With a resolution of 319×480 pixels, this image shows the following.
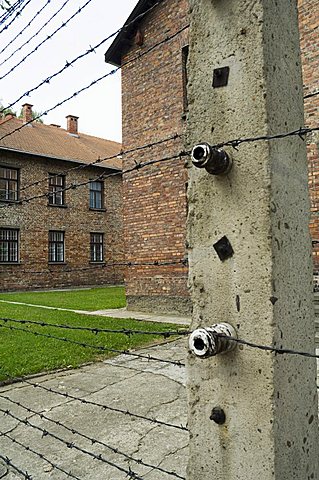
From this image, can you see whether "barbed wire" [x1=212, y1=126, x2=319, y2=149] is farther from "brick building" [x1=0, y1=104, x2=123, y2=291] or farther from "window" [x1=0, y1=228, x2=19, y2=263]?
"window" [x1=0, y1=228, x2=19, y2=263]

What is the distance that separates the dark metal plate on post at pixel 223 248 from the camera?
121 cm

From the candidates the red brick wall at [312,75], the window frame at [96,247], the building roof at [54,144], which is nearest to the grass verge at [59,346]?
the red brick wall at [312,75]

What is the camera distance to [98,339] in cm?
677

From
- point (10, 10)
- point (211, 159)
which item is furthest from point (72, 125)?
point (211, 159)

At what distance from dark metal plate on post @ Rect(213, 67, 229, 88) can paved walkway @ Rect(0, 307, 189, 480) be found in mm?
1209

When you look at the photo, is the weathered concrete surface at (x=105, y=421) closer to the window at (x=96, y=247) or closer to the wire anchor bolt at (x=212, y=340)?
the wire anchor bolt at (x=212, y=340)

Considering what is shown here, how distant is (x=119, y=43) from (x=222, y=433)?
34.3 ft

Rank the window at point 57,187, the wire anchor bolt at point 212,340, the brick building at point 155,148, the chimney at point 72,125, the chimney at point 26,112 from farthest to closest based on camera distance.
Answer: the chimney at point 72,125 < the chimney at point 26,112 < the window at point 57,187 < the brick building at point 155,148 < the wire anchor bolt at point 212,340

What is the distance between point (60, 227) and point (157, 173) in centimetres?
1206

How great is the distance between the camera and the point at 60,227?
20.8 meters

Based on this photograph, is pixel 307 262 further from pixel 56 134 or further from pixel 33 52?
pixel 56 134

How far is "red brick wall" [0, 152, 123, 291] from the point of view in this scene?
19.2 metres

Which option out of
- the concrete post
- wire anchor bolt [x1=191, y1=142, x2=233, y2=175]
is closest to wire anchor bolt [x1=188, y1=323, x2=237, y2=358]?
the concrete post

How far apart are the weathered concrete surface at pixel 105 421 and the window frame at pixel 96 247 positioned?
17.0 metres
